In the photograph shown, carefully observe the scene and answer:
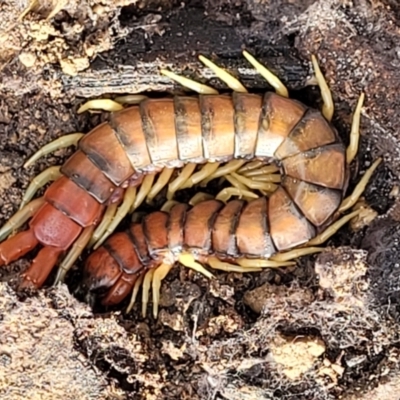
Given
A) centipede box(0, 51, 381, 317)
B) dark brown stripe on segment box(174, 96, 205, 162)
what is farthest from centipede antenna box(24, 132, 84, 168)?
dark brown stripe on segment box(174, 96, 205, 162)

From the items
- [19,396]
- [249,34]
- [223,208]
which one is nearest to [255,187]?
[223,208]

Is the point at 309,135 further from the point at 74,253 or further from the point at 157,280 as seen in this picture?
the point at 74,253

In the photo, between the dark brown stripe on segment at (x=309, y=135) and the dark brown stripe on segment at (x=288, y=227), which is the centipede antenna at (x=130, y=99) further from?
the dark brown stripe on segment at (x=288, y=227)

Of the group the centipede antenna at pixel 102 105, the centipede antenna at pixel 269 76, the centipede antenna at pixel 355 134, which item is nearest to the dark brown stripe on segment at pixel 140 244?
the centipede antenna at pixel 102 105

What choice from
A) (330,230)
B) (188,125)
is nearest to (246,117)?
(188,125)

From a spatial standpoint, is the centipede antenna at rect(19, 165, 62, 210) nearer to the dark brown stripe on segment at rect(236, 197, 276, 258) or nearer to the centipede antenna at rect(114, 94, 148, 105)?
the centipede antenna at rect(114, 94, 148, 105)

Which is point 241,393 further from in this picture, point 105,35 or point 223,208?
point 105,35
